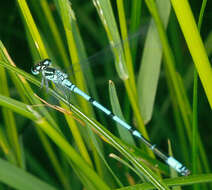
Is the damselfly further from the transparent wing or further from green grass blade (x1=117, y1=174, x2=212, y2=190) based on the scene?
green grass blade (x1=117, y1=174, x2=212, y2=190)

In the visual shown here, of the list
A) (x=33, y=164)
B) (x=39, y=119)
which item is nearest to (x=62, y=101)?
(x=39, y=119)

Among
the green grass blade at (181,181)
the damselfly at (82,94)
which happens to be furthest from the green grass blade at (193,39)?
the damselfly at (82,94)

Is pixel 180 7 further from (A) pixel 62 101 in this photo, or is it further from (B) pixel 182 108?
(B) pixel 182 108

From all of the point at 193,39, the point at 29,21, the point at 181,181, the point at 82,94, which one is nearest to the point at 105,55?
the point at 82,94

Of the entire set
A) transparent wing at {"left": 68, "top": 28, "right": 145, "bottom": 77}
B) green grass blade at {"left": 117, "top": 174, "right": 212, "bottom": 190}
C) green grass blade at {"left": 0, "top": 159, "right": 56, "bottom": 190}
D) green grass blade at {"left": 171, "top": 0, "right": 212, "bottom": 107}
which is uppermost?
transparent wing at {"left": 68, "top": 28, "right": 145, "bottom": 77}

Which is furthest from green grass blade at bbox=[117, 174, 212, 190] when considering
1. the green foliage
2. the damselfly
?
the damselfly

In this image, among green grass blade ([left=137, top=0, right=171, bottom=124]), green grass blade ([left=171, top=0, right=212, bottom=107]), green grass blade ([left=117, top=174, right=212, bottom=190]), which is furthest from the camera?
green grass blade ([left=137, top=0, right=171, bottom=124])
